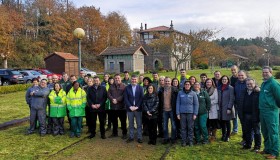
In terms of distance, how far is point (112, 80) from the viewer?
8008mm

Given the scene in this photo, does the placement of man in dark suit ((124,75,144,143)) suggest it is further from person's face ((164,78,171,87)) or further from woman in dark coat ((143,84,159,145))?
person's face ((164,78,171,87))

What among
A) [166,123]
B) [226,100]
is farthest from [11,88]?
[226,100]

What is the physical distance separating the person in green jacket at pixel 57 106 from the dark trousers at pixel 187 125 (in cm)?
348

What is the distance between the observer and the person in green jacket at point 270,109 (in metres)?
5.62

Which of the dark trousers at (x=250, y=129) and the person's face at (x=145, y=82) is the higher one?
the person's face at (x=145, y=82)

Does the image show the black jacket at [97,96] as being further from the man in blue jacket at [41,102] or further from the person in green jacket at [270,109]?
the person in green jacket at [270,109]

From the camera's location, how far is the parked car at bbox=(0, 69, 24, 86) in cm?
2209

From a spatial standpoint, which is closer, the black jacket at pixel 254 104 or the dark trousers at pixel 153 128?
the black jacket at pixel 254 104

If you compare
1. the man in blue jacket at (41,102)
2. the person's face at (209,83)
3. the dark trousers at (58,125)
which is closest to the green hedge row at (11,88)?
the man in blue jacket at (41,102)

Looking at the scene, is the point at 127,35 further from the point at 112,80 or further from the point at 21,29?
the point at 112,80

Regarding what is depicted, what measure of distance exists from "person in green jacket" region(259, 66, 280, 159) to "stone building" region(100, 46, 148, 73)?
116ft

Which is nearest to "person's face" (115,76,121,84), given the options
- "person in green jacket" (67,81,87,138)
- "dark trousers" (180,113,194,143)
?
"person in green jacket" (67,81,87,138)

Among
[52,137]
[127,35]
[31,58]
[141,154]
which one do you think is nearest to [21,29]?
[31,58]

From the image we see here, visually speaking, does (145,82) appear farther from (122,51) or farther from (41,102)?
(122,51)
